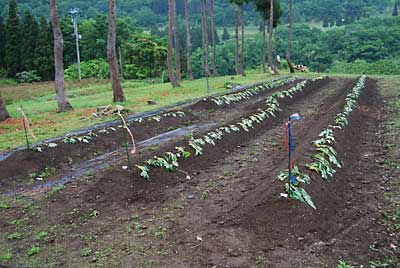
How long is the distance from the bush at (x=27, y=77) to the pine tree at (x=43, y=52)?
1.13 m

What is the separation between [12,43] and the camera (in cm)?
4703

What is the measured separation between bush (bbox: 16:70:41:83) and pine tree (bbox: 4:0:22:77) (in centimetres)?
191

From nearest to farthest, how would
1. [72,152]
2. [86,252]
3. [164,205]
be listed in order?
[86,252] < [164,205] < [72,152]

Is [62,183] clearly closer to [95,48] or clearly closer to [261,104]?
[261,104]

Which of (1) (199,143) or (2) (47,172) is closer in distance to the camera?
(2) (47,172)

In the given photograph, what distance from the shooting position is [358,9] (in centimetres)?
9475

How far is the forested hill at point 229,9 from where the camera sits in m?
90.6

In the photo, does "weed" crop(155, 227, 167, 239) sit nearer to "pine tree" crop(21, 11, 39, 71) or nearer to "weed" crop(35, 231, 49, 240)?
"weed" crop(35, 231, 49, 240)

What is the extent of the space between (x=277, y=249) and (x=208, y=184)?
3.05 m

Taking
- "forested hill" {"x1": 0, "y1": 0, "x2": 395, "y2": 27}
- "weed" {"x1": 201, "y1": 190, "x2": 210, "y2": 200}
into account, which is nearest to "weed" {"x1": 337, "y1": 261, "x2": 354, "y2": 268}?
"weed" {"x1": 201, "y1": 190, "x2": 210, "y2": 200}

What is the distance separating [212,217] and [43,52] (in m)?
45.5

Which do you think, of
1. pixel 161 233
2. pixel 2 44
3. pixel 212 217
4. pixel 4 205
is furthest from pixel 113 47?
pixel 2 44

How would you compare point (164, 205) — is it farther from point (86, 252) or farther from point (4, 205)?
point (4, 205)

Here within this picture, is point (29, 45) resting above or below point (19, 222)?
above
